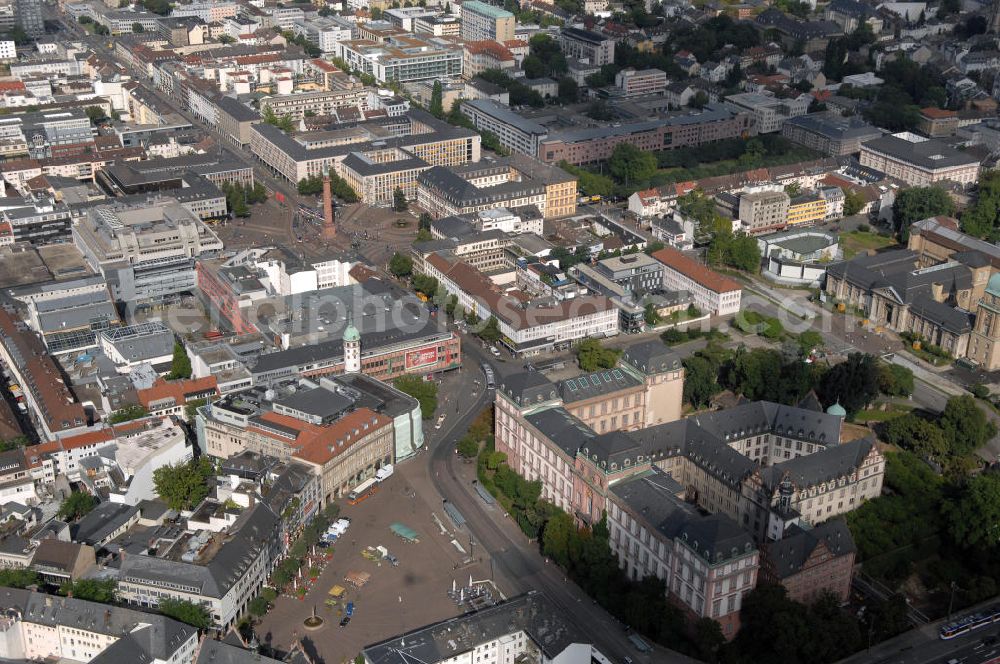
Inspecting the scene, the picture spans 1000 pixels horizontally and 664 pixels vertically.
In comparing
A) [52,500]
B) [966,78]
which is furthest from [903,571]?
[966,78]

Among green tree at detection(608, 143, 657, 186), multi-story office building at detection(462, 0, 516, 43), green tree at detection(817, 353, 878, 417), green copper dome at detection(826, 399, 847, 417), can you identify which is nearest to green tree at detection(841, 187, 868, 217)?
green tree at detection(608, 143, 657, 186)

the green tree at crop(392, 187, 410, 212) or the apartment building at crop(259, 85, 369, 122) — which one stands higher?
the apartment building at crop(259, 85, 369, 122)

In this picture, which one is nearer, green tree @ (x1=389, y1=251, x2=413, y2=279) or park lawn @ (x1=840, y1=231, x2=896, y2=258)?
green tree @ (x1=389, y1=251, x2=413, y2=279)

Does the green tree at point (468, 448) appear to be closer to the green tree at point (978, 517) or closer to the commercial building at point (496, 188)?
the green tree at point (978, 517)

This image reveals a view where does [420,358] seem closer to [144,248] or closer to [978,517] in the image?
[144,248]

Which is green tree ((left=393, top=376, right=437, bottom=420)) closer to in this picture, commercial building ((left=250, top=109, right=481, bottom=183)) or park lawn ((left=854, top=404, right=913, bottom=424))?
park lawn ((left=854, top=404, right=913, bottom=424))

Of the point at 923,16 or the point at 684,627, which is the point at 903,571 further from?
the point at 923,16
